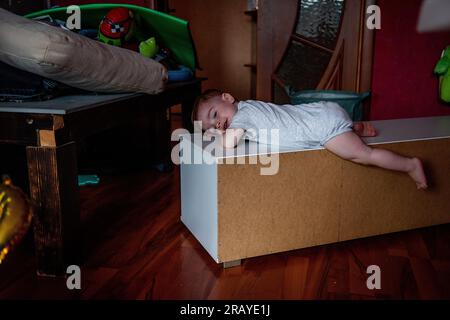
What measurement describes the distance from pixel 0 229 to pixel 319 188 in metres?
0.85

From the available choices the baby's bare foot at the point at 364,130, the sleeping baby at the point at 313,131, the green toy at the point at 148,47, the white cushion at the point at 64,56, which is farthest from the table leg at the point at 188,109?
the baby's bare foot at the point at 364,130

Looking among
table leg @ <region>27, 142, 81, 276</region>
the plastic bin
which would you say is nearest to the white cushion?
table leg @ <region>27, 142, 81, 276</region>

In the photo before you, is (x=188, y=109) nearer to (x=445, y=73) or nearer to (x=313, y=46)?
(x=313, y=46)

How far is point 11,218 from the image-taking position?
0.72 m

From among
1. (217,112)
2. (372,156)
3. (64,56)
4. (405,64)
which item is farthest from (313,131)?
(405,64)

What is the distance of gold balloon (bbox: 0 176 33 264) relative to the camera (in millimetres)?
715

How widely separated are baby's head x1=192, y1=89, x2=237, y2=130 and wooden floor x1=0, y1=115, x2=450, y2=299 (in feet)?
1.25

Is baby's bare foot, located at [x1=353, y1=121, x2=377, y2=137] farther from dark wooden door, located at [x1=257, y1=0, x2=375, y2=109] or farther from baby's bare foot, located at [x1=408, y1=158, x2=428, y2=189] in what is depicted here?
dark wooden door, located at [x1=257, y1=0, x2=375, y2=109]

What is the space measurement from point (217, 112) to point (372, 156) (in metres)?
0.48

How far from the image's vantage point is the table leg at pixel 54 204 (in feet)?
3.68

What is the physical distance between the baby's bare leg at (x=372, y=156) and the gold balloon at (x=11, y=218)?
830mm

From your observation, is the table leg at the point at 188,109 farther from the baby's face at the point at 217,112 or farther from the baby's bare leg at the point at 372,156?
the baby's bare leg at the point at 372,156
